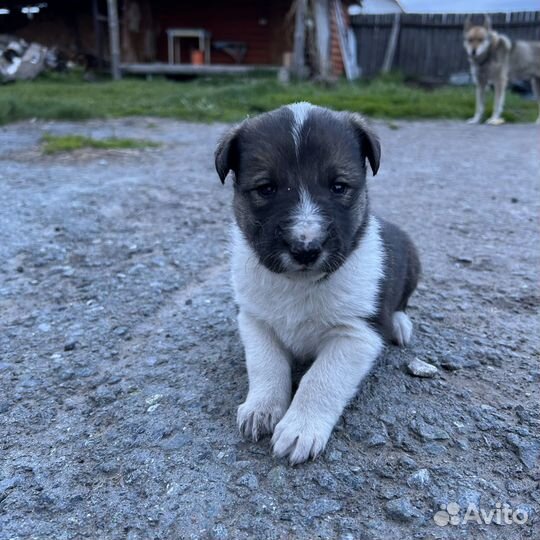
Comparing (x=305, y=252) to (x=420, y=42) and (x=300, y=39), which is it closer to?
(x=300, y=39)

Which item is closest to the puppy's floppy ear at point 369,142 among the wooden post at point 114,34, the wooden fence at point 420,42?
the wooden post at point 114,34

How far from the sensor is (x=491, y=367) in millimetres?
2912

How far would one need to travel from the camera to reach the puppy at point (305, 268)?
2.39m

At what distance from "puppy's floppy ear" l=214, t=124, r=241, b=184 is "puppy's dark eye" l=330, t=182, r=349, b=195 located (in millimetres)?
516

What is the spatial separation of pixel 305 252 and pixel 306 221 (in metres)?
0.13

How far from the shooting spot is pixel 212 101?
13688mm

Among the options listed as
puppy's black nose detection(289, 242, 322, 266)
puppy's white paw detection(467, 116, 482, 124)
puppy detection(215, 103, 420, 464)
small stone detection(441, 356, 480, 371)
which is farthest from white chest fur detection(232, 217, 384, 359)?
puppy's white paw detection(467, 116, 482, 124)

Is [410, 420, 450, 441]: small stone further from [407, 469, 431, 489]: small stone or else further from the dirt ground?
[407, 469, 431, 489]: small stone

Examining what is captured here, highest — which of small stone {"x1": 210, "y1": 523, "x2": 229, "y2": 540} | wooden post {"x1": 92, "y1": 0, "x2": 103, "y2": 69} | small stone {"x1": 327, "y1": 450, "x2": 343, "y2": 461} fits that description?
wooden post {"x1": 92, "y1": 0, "x2": 103, "y2": 69}

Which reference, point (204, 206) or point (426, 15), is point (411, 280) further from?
point (426, 15)

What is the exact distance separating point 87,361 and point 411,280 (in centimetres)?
184

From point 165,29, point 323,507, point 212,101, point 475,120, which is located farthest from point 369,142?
point 165,29

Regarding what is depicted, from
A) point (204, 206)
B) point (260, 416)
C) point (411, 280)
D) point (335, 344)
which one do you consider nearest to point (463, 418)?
point (335, 344)

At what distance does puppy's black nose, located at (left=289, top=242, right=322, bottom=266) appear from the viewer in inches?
91.7
